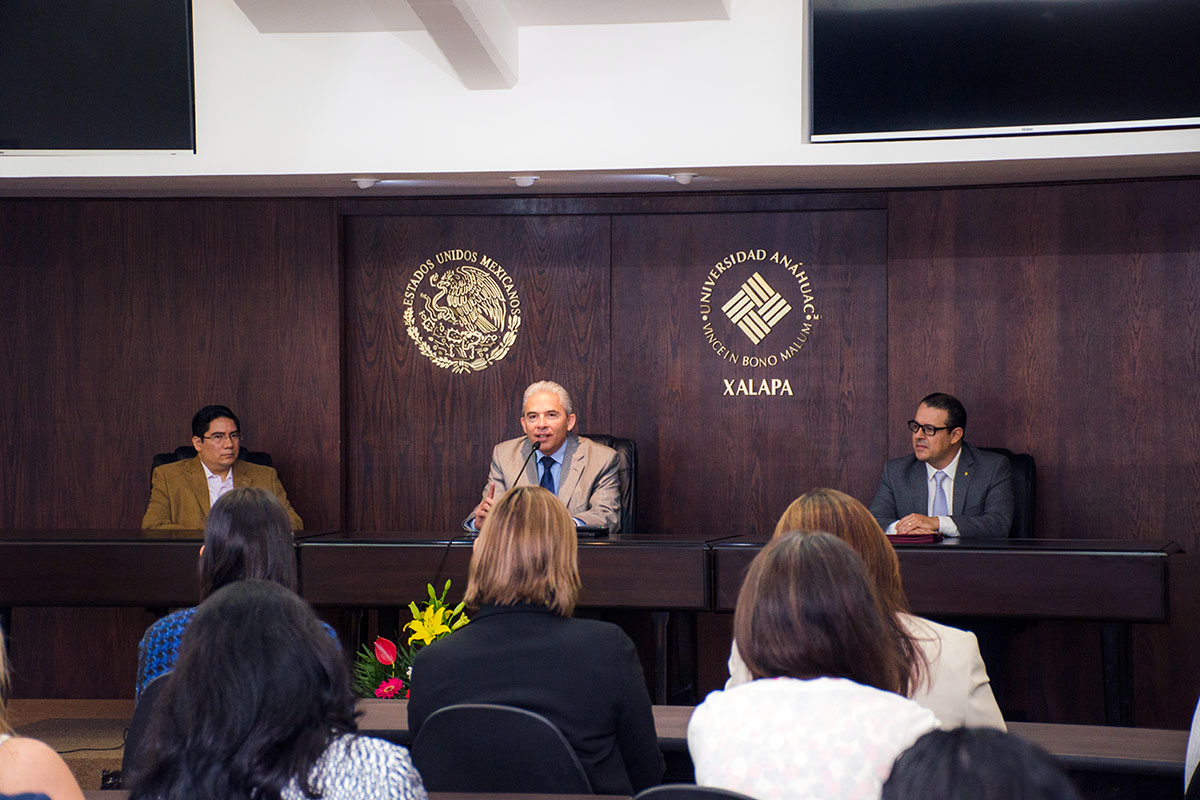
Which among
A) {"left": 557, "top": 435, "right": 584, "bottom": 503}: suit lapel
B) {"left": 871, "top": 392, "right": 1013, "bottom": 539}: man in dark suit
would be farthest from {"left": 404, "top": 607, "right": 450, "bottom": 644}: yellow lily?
{"left": 871, "top": 392, "right": 1013, "bottom": 539}: man in dark suit

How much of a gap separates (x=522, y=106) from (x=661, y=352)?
1430 mm

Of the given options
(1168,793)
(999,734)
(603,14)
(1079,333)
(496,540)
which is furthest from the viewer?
(1079,333)

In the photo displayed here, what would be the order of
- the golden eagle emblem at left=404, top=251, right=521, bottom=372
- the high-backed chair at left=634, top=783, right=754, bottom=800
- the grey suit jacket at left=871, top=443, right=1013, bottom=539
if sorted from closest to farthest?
the high-backed chair at left=634, top=783, right=754, bottom=800
the grey suit jacket at left=871, top=443, right=1013, bottom=539
the golden eagle emblem at left=404, top=251, right=521, bottom=372

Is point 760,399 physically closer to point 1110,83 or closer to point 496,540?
point 1110,83

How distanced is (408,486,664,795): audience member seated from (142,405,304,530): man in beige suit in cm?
300

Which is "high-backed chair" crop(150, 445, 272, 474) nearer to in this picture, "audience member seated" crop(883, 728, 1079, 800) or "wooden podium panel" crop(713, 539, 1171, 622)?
"wooden podium panel" crop(713, 539, 1171, 622)

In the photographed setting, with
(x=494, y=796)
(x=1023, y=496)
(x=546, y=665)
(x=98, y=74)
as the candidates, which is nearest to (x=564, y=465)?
(x=1023, y=496)

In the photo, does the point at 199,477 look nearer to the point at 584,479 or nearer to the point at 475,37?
the point at 584,479

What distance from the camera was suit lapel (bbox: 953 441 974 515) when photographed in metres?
4.84

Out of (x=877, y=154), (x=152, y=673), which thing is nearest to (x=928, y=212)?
(x=877, y=154)

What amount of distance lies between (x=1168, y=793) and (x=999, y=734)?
Answer: 201 cm

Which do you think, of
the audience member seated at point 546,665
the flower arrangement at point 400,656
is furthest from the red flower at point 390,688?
the audience member seated at point 546,665

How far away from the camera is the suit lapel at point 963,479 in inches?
190

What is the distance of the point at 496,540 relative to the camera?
7.93ft
